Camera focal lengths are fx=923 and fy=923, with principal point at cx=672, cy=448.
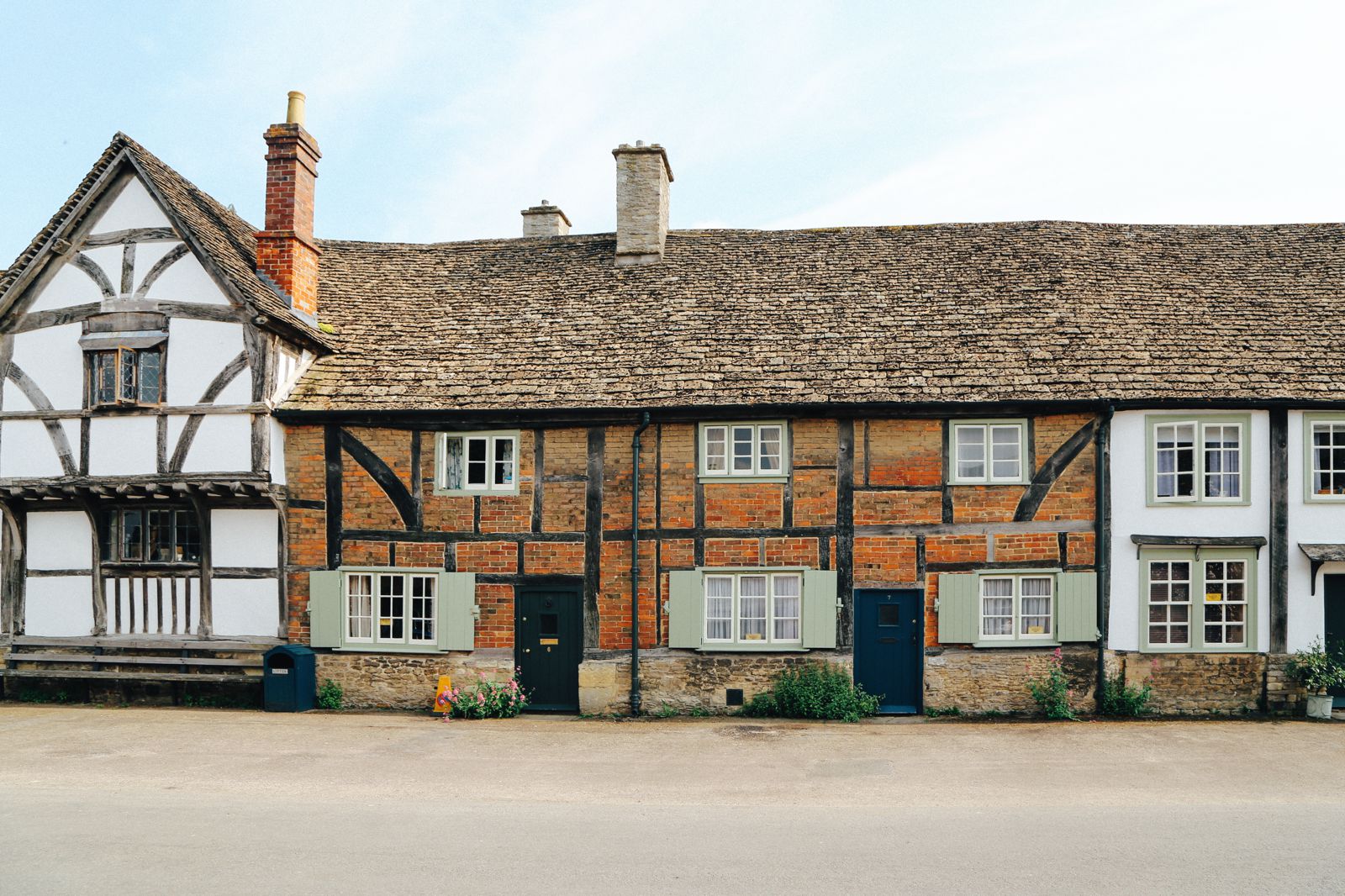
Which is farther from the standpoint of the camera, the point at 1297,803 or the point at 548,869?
the point at 1297,803

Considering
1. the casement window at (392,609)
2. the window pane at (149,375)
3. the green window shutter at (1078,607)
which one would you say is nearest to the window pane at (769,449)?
the green window shutter at (1078,607)

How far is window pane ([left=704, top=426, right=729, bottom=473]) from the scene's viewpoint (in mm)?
15141

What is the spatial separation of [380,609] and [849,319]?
9524mm

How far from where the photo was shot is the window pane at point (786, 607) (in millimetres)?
14891

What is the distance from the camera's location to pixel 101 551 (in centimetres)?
1571

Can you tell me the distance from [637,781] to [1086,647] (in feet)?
26.2

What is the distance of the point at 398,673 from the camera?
1529 cm

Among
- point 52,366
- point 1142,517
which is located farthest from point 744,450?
point 52,366

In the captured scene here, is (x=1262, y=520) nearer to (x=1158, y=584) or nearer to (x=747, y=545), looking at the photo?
(x=1158, y=584)

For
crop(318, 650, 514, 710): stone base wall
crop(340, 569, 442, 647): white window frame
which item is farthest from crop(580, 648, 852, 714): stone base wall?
crop(340, 569, 442, 647): white window frame

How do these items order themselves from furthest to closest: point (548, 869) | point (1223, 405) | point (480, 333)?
point (480, 333) → point (1223, 405) → point (548, 869)

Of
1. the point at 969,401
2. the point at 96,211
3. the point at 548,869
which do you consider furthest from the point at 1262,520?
the point at 96,211

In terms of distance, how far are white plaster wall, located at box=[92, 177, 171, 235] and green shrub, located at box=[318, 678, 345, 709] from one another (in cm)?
818

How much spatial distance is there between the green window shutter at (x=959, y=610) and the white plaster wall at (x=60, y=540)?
46.8 feet
